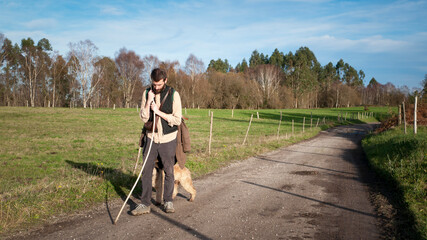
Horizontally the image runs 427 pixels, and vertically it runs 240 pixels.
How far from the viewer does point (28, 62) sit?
58.8m

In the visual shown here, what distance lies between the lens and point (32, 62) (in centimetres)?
5881

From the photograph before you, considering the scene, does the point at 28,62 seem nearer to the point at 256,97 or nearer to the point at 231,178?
the point at 256,97

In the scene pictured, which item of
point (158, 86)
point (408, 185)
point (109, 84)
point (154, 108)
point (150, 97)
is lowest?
point (408, 185)

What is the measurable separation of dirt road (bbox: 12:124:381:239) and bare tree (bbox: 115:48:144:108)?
62408 mm

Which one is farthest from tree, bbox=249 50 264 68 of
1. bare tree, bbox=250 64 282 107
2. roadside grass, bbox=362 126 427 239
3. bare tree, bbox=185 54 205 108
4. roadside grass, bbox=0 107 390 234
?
roadside grass, bbox=362 126 427 239

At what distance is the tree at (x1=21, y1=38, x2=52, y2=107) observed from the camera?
58.0m

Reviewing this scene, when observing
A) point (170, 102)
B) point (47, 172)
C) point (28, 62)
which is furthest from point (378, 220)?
point (28, 62)

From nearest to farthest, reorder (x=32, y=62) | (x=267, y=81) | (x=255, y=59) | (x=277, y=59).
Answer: (x=32, y=62) → (x=267, y=81) → (x=277, y=59) → (x=255, y=59)

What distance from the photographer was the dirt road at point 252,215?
4156 mm

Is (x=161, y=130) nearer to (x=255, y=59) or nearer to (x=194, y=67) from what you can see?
(x=194, y=67)

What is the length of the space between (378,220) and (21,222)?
580 centimetres

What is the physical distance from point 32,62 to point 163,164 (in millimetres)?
66297

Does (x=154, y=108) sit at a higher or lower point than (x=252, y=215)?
higher

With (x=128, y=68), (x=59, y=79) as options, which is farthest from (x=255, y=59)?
(x=59, y=79)
